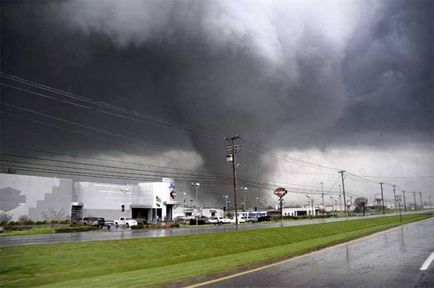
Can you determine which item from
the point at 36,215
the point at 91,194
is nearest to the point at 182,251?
the point at 36,215

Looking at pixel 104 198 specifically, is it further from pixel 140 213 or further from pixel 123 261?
pixel 123 261

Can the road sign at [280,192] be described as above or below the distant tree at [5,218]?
above

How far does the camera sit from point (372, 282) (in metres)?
10.0

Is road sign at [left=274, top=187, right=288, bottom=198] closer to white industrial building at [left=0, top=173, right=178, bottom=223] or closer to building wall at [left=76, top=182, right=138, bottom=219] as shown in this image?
white industrial building at [left=0, top=173, right=178, bottom=223]

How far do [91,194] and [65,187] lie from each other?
926 cm

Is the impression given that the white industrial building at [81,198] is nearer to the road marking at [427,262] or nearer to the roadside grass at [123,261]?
the roadside grass at [123,261]

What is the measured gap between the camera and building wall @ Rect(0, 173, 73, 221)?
78.8 meters

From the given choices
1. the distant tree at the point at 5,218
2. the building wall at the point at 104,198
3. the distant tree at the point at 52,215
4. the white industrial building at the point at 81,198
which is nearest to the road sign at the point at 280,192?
the distant tree at the point at 5,218

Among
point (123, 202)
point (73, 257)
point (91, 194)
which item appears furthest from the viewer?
point (123, 202)

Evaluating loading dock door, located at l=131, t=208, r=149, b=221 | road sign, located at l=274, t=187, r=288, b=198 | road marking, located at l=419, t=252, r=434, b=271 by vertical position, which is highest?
road sign, located at l=274, t=187, r=288, b=198

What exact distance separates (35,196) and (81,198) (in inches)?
560

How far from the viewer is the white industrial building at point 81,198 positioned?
80.3 metres

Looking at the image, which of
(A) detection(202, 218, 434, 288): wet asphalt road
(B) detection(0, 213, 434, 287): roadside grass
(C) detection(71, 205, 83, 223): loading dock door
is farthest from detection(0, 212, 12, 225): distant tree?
(A) detection(202, 218, 434, 288): wet asphalt road

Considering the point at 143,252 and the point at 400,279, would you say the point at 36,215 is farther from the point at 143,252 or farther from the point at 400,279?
the point at 400,279
